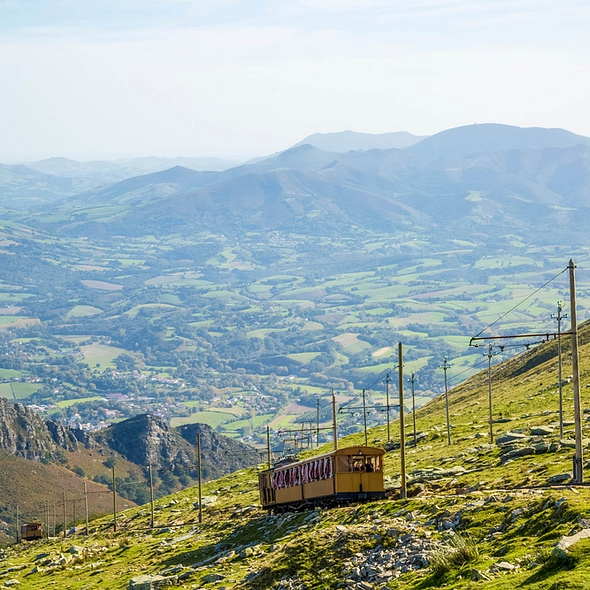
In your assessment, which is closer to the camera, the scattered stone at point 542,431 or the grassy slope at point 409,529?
the grassy slope at point 409,529

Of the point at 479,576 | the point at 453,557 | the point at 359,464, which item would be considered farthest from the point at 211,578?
the point at 479,576

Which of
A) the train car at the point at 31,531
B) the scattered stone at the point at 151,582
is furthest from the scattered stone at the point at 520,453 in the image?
the train car at the point at 31,531

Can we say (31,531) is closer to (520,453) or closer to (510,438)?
(510,438)

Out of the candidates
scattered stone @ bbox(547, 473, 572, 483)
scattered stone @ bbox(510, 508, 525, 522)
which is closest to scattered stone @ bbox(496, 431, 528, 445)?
scattered stone @ bbox(547, 473, 572, 483)

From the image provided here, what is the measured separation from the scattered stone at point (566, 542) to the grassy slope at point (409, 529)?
0.28m

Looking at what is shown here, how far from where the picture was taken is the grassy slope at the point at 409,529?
32438 mm

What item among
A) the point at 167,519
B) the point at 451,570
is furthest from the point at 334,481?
the point at 167,519

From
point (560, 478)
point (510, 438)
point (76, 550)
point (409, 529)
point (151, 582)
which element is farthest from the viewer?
point (76, 550)

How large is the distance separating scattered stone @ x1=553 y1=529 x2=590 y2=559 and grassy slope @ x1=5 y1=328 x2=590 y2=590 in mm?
280

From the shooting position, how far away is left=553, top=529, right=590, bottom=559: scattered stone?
28.5 meters

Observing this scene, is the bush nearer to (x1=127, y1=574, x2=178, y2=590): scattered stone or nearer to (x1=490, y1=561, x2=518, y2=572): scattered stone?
(x1=490, y1=561, x2=518, y2=572): scattered stone

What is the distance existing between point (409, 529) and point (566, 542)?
428 inches

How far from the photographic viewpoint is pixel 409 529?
1561 inches

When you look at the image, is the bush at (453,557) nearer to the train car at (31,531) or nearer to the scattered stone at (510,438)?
the scattered stone at (510,438)
